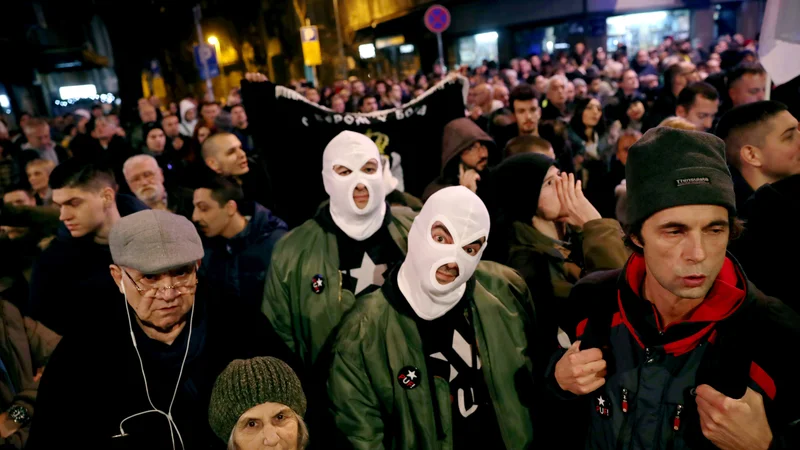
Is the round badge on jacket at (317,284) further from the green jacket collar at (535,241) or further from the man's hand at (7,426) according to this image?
the man's hand at (7,426)

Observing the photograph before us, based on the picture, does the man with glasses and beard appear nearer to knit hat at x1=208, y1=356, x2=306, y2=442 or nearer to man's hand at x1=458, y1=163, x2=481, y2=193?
man's hand at x1=458, y1=163, x2=481, y2=193

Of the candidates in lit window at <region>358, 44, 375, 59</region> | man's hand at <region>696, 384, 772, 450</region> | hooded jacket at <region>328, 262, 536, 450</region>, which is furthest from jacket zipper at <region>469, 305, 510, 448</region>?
lit window at <region>358, 44, 375, 59</region>

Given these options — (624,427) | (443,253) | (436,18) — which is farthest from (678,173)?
(436,18)

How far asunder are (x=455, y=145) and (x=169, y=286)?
120 inches

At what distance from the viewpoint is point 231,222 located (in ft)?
13.6

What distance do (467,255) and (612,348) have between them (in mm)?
771

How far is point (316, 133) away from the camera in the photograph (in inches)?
219

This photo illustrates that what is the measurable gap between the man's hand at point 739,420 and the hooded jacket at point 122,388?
67.2 inches

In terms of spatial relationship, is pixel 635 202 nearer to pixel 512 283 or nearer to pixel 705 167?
pixel 705 167

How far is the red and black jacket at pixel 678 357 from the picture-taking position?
1.67m

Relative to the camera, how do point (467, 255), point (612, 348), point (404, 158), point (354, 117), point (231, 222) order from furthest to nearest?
point (404, 158)
point (354, 117)
point (231, 222)
point (467, 255)
point (612, 348)

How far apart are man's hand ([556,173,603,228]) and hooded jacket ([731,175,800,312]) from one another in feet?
2.10

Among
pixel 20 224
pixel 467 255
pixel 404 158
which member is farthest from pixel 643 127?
pixel 20 224

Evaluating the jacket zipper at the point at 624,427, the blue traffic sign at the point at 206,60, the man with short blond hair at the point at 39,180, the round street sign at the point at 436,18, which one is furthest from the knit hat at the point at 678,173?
the blue traffic sign at the point at 206,60
